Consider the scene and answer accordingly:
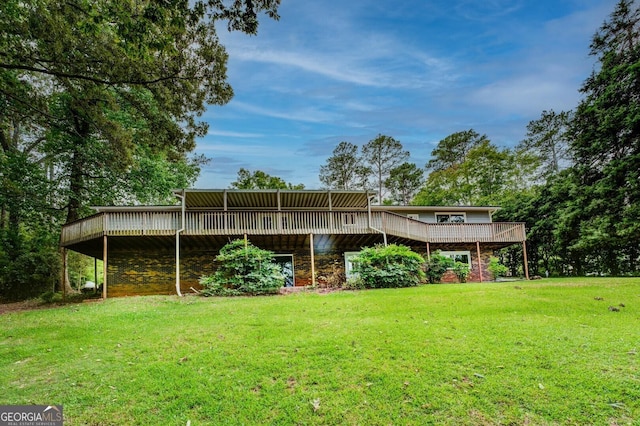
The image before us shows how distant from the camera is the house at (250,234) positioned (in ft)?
48.9

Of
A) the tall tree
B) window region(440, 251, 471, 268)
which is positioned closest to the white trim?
window region(440, 251, 471, 268)

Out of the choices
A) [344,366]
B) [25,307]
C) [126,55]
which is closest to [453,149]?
[126,55]

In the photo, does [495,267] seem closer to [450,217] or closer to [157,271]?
[450,217]

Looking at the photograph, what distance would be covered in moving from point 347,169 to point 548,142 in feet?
67.7

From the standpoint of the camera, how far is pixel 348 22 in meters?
10.1

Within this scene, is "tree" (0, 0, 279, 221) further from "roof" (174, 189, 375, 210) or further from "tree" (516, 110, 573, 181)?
"tree" (516, 110, 573, 181)

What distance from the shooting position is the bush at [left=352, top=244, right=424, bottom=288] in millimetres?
13578

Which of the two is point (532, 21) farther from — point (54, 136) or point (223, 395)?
point (54, 136)

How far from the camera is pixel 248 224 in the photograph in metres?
15.5

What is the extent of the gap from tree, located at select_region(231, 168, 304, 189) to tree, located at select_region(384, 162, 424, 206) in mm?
12256

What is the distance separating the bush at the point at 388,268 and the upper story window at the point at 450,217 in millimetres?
7094

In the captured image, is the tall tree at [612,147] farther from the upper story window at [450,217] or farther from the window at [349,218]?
the window at [349,218]

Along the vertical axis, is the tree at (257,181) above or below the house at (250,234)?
above

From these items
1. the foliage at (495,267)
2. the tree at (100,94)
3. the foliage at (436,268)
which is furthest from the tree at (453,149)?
the tree at (100,94)
